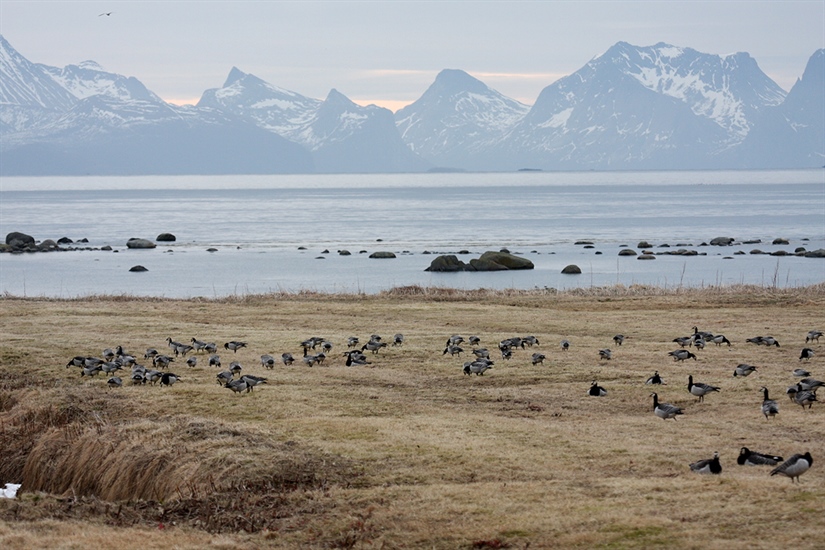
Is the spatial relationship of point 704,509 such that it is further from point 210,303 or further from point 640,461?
point 210,303

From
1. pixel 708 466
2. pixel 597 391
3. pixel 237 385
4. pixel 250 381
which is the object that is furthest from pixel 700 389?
pixel 237 385

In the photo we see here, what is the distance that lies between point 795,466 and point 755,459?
1830 millimetres

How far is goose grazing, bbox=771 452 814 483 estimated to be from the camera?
18.4 metres

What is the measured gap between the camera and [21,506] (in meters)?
19.2

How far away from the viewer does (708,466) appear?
19.6m

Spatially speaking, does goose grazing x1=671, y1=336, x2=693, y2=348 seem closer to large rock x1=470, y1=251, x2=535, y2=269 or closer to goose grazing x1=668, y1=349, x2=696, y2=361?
goose grazing x1=668, y1=349, x2=696, y2=361

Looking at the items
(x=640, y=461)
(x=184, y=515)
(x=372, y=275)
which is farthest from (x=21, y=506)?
(x=372, y=275)

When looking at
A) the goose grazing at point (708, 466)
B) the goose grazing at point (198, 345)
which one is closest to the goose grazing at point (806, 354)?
the goose grazing at point (708, 466)

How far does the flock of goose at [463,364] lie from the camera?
25.2 meters

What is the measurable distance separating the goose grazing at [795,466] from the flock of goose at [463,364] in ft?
0.28

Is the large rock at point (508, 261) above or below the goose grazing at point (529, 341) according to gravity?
above

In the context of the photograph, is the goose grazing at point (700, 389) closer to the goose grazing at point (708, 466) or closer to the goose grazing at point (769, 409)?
the goose grazing at point (769, 409)

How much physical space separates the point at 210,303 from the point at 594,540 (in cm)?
4342

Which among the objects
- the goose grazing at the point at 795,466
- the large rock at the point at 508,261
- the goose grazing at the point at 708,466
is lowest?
the goose grazing at the point at 708,466
